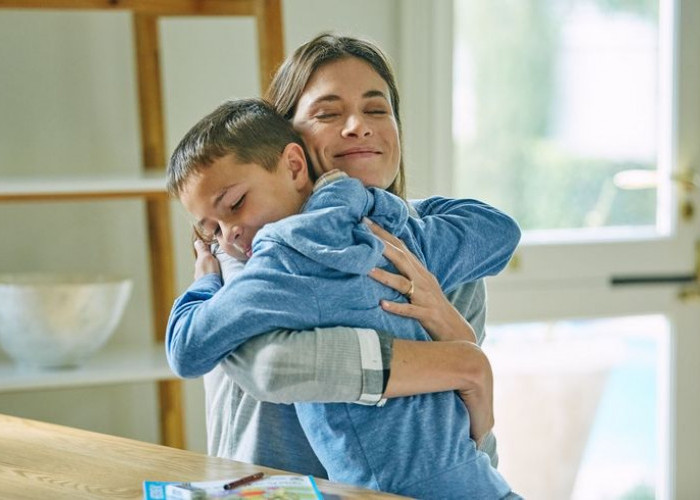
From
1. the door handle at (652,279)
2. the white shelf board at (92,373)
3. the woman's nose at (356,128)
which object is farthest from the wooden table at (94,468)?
the door handle at (652,279)

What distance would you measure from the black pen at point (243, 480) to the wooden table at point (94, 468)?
0.04m

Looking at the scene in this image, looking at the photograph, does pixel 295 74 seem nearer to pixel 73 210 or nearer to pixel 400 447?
pixel 400 447

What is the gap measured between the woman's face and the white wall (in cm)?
115

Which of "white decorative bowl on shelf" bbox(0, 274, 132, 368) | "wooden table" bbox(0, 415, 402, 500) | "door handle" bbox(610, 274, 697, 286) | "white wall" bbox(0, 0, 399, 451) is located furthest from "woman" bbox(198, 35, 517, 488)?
"door handle" bbox(610, 274, 697, 286)

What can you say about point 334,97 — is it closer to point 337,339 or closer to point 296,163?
point 296,163

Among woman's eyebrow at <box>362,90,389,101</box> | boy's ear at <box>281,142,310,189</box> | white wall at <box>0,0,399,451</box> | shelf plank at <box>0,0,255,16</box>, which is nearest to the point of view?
boy's ear at <box>281,142,310,189</box>

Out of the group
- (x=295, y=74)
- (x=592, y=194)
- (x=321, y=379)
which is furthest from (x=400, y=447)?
(x=592, y=194)

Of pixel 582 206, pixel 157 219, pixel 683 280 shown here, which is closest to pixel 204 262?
pixel 157 219

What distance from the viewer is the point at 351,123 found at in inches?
59.5

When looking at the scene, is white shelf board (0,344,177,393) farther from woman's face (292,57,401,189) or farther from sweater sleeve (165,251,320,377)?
sweater sleeve (165,251,320,377)

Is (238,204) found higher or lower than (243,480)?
higher

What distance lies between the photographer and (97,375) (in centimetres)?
227

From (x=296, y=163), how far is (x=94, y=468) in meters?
0.47

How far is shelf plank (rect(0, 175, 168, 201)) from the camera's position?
84.9 inches
